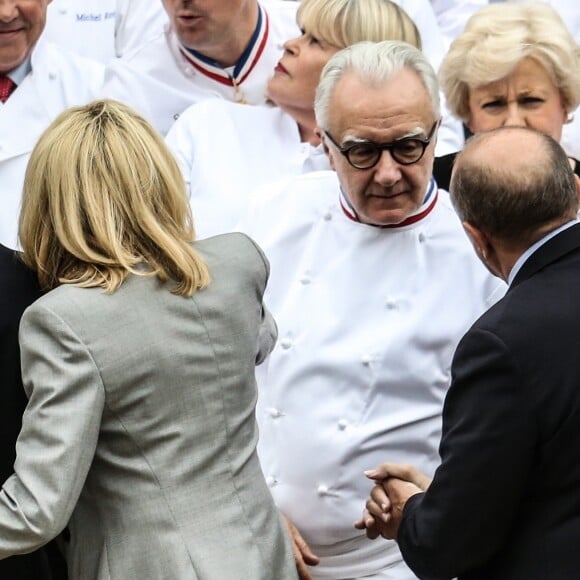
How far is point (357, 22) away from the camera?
368 centimetres

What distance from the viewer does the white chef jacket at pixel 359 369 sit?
3016 mm

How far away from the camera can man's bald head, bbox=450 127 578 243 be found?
2.44 m

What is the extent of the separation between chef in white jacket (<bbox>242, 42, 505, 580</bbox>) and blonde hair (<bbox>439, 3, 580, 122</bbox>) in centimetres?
46

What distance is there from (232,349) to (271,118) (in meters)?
1.52

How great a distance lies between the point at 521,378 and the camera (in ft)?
7.66

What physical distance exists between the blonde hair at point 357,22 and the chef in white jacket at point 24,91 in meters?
0.79

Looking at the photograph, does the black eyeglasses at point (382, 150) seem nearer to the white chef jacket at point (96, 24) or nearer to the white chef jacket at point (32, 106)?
the white chef jacket at point (32, 106)

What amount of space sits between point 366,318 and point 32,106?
4.64ft

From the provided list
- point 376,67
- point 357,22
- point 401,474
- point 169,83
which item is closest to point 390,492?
point 401,474

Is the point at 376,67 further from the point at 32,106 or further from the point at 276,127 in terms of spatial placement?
the point at 32,106

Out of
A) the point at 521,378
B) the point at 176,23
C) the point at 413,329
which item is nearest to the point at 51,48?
the point at 176,23

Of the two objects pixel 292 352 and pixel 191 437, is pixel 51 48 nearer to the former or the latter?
pixel 292 352

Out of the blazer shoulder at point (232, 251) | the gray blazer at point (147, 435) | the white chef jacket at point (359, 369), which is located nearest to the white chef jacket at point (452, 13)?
the white chef jacket at point (359, 369)

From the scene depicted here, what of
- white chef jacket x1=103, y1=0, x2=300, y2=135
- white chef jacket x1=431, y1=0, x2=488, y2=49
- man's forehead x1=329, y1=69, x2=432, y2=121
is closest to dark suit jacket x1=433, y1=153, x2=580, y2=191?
man's forehead x1=329, y1=69, x2=432, y2=121
